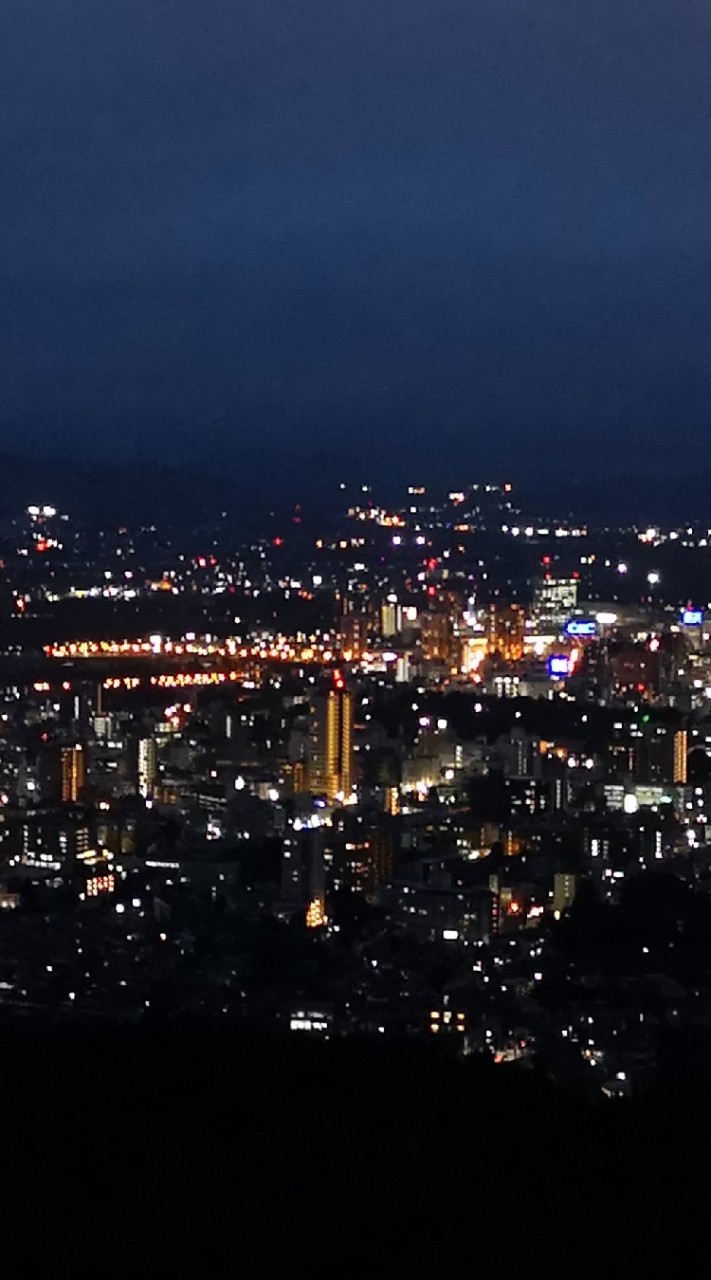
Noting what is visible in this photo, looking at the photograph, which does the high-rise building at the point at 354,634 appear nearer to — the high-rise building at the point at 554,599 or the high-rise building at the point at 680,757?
the high-rise building at the point at 554,599

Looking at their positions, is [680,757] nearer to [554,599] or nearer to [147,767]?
[147,767]

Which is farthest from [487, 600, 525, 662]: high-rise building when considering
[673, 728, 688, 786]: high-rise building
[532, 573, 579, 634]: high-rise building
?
[673, 728, 688, 786]: high-rise building

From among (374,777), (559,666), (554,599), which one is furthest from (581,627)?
(374,777)

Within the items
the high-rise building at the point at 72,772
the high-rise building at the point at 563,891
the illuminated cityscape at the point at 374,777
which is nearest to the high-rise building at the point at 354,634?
the illuminated cityscape at the point at 374,777

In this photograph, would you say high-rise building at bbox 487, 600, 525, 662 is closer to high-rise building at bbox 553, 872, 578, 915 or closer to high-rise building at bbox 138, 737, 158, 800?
high-rise building at bbox 138, 737, 158, 800

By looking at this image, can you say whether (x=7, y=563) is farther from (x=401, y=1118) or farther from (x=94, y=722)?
(x=401, y=1118)
